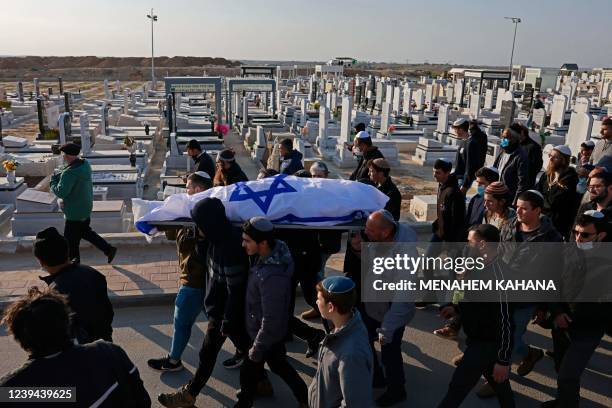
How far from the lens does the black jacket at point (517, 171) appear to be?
19.4 ft

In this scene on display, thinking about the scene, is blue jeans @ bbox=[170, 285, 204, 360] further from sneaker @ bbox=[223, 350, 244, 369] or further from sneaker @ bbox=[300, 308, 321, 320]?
sneaker @ bbox=[300, 308, 321, 320]

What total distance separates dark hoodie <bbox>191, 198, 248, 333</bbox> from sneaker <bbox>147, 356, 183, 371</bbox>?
2.78ft

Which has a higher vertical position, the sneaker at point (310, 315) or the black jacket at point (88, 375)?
the black jacket at point (88, 375)

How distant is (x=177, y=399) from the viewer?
145 inches

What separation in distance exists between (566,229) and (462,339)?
1.66m

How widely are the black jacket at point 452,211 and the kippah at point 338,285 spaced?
2.62 meters

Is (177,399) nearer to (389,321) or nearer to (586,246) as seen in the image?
(389,321)

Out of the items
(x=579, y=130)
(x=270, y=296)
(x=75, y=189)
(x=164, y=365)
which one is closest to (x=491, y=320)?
(x=270, y=296)

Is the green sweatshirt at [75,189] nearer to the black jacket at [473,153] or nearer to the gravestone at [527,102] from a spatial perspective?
the black jacket at [473,153]

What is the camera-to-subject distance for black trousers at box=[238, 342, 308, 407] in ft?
11.4

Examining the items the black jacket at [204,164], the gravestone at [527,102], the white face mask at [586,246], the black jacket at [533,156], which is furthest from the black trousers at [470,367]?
the gravestone at [527,102]

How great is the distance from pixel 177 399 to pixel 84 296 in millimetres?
1109

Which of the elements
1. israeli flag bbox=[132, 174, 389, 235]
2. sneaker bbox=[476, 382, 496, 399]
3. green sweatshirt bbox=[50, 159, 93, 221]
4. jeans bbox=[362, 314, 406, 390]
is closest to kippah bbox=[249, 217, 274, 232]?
israeli flag bbox=[132, 174, 389, 235]

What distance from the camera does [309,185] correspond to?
4227 mm
